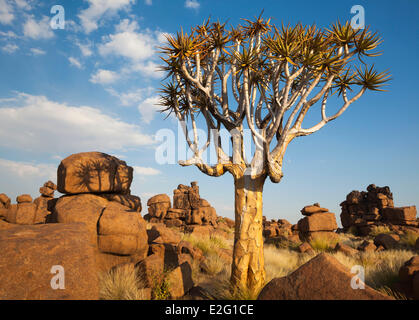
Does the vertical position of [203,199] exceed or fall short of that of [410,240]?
it exceeds it

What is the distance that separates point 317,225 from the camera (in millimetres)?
19062

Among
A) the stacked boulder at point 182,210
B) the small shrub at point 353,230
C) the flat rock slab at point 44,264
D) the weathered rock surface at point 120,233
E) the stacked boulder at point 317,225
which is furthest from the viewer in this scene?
the stacked boulder at point 182,210

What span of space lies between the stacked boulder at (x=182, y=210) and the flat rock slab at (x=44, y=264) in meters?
20.3

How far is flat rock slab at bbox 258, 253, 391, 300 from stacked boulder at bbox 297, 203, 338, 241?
52.0ft

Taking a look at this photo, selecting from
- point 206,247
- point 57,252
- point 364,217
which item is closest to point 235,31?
point 57,252

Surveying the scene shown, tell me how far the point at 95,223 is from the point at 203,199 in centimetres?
2044

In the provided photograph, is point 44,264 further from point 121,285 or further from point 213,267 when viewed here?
point 213,267

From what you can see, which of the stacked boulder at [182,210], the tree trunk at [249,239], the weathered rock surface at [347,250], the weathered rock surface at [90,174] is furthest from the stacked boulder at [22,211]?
the weathered rock surface at [347,250]

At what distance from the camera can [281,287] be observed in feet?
14.1

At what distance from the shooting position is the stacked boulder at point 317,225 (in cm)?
1878

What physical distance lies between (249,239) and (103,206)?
4888 mm

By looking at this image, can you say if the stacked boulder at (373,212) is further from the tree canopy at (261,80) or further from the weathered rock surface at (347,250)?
the tree canopy at (261,80)

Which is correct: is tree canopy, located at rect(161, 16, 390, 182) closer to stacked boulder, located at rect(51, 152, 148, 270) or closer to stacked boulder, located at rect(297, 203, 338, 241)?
stacked boulder, located at rect(51, 152, 148, 270)
